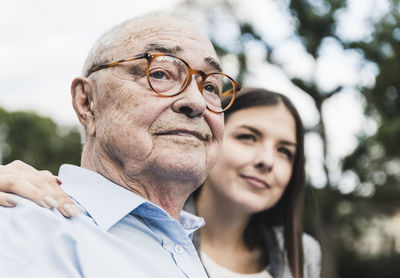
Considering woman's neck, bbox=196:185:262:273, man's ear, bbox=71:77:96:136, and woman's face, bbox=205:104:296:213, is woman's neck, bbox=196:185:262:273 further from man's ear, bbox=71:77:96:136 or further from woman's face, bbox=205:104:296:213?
man's ear, bbox=71:77:96:136

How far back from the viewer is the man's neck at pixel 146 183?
1.96 metres

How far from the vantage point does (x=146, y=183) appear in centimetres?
197

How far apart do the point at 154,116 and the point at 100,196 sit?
425 millimetres

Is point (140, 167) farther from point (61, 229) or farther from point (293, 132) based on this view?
point (293, 132)

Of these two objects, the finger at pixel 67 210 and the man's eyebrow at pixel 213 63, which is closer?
the finger at pixel 67 210

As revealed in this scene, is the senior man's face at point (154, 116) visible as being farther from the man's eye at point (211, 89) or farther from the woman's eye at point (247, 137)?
the woman's eye at point (247, 137)

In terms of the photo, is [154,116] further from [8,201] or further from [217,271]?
[217,271]

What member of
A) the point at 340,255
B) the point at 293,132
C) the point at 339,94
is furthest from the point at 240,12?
the point at 293,132

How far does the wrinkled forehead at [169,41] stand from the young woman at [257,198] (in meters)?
1.05

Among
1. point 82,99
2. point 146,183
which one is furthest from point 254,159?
point 82,99

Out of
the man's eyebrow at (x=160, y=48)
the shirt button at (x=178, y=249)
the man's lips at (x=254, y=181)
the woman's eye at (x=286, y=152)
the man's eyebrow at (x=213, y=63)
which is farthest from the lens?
the woman's eye at (x=286, y=152)

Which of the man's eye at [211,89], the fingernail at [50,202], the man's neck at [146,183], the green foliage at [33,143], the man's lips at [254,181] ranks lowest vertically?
the green foliage at [33,143]

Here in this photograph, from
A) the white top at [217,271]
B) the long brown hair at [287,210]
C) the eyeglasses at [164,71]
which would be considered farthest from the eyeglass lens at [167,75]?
the white top at [217,271]

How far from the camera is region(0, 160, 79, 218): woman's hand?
1.62m
